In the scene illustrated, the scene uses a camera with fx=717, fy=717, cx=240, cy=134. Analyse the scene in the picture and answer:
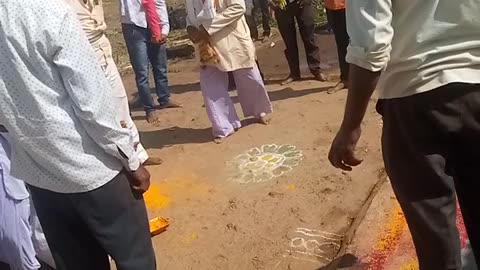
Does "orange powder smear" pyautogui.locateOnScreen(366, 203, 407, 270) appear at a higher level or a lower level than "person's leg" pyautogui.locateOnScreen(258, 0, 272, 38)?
higher

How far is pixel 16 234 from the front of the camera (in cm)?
389

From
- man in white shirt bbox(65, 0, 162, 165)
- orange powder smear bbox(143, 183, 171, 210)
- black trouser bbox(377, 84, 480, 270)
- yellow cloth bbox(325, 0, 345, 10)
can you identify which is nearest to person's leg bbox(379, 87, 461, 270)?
black trouser bbox(377, 84, 480, 270)

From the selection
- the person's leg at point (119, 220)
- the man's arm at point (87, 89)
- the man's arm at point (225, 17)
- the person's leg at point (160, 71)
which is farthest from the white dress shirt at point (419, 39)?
the person's leg at point (160, 71)

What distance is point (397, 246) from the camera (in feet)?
12.7

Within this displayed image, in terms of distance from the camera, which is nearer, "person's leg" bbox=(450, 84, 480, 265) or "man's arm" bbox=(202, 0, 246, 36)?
"person's leg" bbox=(450, 84, 480, 265)

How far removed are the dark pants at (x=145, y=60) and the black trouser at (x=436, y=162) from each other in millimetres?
4746

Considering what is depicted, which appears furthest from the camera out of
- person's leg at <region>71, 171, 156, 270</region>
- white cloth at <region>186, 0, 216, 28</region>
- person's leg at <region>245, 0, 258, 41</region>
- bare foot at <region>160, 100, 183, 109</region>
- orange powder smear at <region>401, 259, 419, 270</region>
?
person's leg at <region>245, 0, 258, 41</region>

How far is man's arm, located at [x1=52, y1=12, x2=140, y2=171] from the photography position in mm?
2645

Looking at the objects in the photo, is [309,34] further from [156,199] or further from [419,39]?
[419,39]

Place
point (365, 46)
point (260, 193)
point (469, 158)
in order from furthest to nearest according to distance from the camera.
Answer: point (260, 193)
point (469, 158)
point (365, 46)

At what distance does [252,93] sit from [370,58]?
4114 millimetres

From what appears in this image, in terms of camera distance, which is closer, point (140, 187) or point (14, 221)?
point (140, 187)

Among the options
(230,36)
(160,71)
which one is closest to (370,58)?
(230,36)

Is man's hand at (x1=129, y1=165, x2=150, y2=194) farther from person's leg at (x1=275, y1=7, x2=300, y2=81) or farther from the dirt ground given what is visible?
person's leg at (x1=275, y1=7, x2=300, y2=81)
